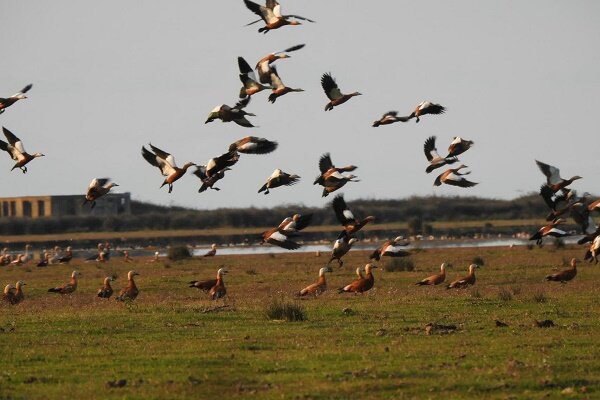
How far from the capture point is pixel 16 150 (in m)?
25.0

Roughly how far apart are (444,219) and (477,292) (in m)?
84.2

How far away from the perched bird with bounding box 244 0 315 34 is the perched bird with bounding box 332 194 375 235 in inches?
171

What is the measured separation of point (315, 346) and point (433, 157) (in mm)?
8954

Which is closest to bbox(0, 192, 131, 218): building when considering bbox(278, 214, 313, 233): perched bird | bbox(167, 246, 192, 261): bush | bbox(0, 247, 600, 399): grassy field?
bbox(167, 246, 192, 261): bush

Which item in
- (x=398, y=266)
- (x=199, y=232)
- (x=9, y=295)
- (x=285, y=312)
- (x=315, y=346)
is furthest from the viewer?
(x=199, y=232)

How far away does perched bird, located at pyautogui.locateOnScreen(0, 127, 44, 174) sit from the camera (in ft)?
80.9

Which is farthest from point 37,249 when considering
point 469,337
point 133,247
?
point 469,337

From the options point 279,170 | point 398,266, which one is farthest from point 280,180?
point 398,266

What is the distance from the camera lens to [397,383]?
552 inches

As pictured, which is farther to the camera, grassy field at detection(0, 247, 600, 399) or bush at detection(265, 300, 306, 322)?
bush at detection(265, 300, 306, 322)

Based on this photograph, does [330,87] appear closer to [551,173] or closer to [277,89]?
[277,89]

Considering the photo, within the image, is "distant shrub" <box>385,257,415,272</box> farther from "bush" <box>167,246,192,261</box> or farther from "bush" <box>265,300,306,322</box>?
"bush" <box>265,300,306,322</box>

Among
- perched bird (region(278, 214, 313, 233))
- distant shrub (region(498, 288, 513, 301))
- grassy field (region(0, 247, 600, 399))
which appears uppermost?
perched bird (region(278, 214, 313, 233))

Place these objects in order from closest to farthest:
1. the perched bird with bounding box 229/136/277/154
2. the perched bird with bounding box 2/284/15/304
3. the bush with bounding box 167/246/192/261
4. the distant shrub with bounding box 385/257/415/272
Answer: the perched bird with bounding box 229/136/277/154 < the perched bird with bounding box 2/284/15/304 < the distant shrub with bounding box 385/257/415/272 < the bush with bounding box 167/246/192/261
